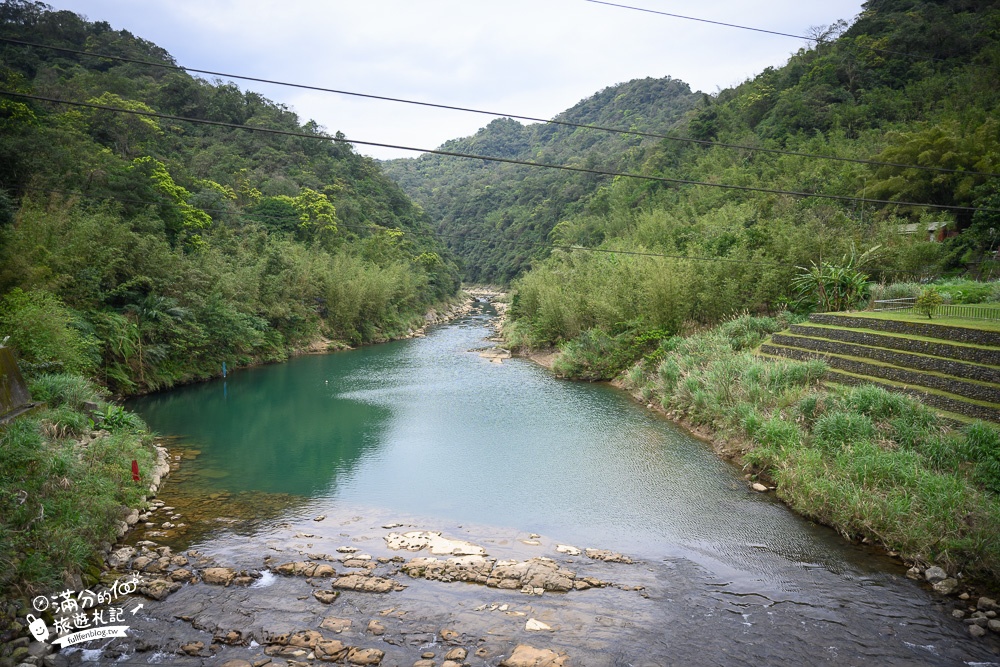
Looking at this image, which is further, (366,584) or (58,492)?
(58,492)

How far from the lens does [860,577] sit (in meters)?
7.16

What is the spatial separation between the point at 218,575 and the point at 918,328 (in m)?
14.3

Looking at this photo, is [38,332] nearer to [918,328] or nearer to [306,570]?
[306,570]

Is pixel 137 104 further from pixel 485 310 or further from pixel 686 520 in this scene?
pixel 686 520

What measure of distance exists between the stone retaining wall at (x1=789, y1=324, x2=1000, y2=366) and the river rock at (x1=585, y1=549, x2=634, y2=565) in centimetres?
785

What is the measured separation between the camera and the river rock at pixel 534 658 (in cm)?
545

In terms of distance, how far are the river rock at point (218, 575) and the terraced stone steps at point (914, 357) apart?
11.9 metres

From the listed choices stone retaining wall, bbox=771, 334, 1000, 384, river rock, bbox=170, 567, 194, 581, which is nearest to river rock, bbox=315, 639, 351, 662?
river rock, bbox=170, 567, 194, 581

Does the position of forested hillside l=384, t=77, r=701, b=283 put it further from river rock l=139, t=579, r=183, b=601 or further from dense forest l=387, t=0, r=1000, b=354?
river rock l=139, t=579, r=183, b=601

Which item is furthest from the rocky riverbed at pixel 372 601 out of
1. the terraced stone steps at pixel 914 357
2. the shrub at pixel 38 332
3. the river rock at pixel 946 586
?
the terraced stone steps at pixel 914 357

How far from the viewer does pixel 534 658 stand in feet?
18.2

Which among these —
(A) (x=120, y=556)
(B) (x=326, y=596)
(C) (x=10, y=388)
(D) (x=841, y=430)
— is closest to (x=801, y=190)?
(D) (x=841, y=430)

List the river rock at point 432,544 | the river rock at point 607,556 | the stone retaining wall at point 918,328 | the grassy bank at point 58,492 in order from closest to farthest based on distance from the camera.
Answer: the grassy bank at point 58,492, the river rock at point 607,556, the river rock at point 432,544, the stone retaining wall at point 918,328

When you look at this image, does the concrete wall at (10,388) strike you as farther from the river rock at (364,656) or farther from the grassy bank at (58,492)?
the river rock at (364,656)
